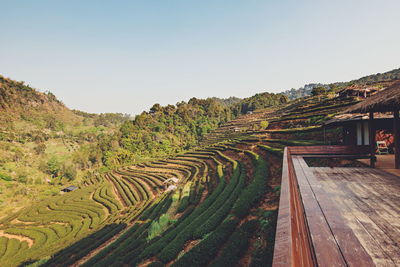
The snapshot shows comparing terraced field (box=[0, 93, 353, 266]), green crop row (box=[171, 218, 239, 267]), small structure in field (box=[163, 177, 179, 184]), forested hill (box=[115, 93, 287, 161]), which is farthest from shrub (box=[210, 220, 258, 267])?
forested hill (box=[115, 93, 287, 161])

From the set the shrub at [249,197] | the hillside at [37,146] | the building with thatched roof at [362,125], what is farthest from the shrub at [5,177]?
the building with thatched roof at [362,125]

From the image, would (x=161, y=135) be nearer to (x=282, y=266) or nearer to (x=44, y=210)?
(x=44, y=210)

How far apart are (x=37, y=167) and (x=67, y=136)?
111 feet

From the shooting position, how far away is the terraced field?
7156 millimetres

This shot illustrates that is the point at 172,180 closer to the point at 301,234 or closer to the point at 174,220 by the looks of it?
the point at 174,220

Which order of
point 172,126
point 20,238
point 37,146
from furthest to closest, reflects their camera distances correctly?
1. point 172,126
2. point 37,146
3. point 20,238

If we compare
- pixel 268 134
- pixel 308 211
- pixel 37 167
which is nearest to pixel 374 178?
pixel 308 211

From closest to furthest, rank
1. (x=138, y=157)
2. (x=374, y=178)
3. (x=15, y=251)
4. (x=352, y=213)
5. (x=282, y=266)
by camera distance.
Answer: (x=282, y=266) → (x=352, y=213) → (x=374, y=178) → (x=15, y=251) → (x=138, y=157)

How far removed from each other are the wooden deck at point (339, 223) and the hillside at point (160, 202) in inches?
113

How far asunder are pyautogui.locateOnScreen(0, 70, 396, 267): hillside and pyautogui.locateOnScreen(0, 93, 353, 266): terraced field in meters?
0.07

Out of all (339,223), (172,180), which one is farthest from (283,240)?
(172,180)

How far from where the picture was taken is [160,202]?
20469mm

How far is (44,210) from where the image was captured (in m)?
31.5

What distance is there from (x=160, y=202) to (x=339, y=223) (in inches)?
804
